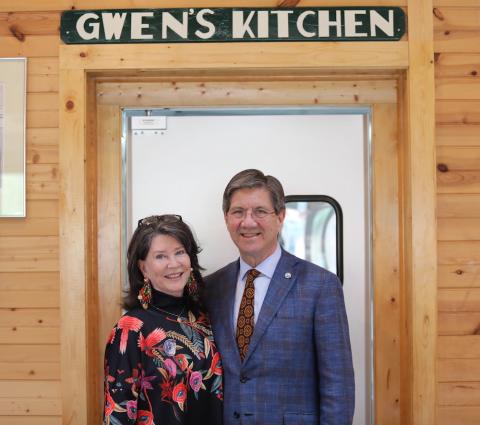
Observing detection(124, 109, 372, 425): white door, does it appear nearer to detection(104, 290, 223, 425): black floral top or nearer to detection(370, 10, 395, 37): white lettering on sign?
detection(370, 10, 395, 37): white lettering on sign

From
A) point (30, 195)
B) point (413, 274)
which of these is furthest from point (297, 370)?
point (30, 195)

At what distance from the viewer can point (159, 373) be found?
6.25 ft

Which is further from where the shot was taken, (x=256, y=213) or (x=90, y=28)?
(x=90, y=28)

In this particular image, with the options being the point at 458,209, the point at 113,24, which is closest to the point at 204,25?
the point at 113,24

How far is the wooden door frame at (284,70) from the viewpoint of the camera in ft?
7.97

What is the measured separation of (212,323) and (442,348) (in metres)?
0.99

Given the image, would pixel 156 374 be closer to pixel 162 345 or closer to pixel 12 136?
pixel 162 345

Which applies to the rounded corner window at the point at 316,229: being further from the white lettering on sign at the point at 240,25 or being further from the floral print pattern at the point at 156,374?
the floral print pattern at the point at 156,374

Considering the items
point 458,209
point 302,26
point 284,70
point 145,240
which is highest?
point 302,26

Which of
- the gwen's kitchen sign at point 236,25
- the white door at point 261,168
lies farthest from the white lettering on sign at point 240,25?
the white door at point 261,168

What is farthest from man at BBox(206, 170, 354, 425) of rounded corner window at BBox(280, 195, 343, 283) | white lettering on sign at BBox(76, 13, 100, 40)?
white lettering on sign at BBox(76, 13, 100, 40)

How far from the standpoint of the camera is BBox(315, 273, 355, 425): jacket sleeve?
1.93 metres

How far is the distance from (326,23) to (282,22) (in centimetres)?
18

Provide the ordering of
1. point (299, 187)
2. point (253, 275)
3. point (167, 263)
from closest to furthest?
point (167, 263) < point (253, 275) < point (299, 187)
